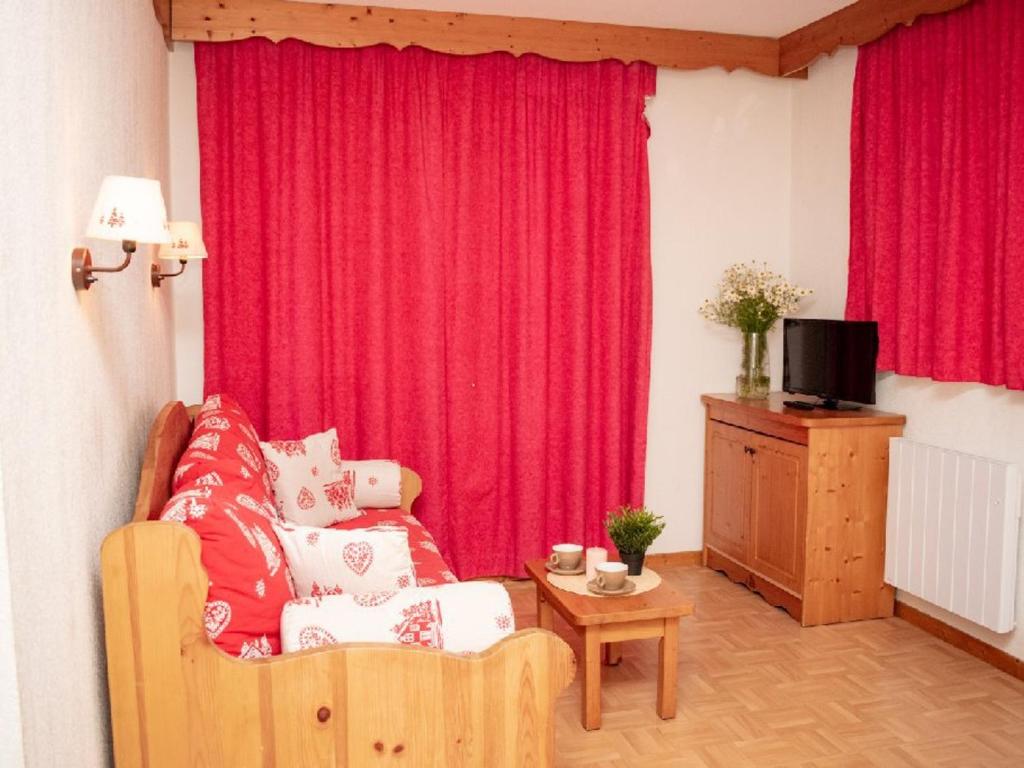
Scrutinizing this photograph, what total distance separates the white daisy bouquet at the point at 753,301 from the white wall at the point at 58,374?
3.00 m

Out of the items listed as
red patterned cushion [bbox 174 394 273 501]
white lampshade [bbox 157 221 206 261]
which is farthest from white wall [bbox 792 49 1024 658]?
white lampshade [bbox 157 221 206 261]

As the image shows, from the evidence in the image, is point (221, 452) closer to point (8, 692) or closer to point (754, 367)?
point (8, 692)

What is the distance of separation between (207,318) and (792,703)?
2.93 meters

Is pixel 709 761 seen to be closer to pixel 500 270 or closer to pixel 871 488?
pixel 871 488

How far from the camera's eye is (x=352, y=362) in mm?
4176

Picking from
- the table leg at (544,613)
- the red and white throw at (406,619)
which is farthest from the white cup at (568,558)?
the red and white throw at (406,619)

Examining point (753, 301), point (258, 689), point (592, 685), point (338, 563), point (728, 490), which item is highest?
point (753, 301)

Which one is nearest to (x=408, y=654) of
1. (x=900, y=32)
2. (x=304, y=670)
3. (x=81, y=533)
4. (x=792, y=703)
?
(x=304, y=670)

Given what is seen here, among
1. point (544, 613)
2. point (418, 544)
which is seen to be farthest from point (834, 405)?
point (418, 544)

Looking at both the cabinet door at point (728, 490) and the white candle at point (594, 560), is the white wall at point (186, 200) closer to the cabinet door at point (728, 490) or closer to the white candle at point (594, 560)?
the white candle at point (594, 560)

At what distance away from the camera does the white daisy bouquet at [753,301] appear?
14.4 feet

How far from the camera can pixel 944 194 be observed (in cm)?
359

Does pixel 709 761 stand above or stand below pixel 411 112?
below

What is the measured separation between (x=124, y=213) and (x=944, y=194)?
124 inches
